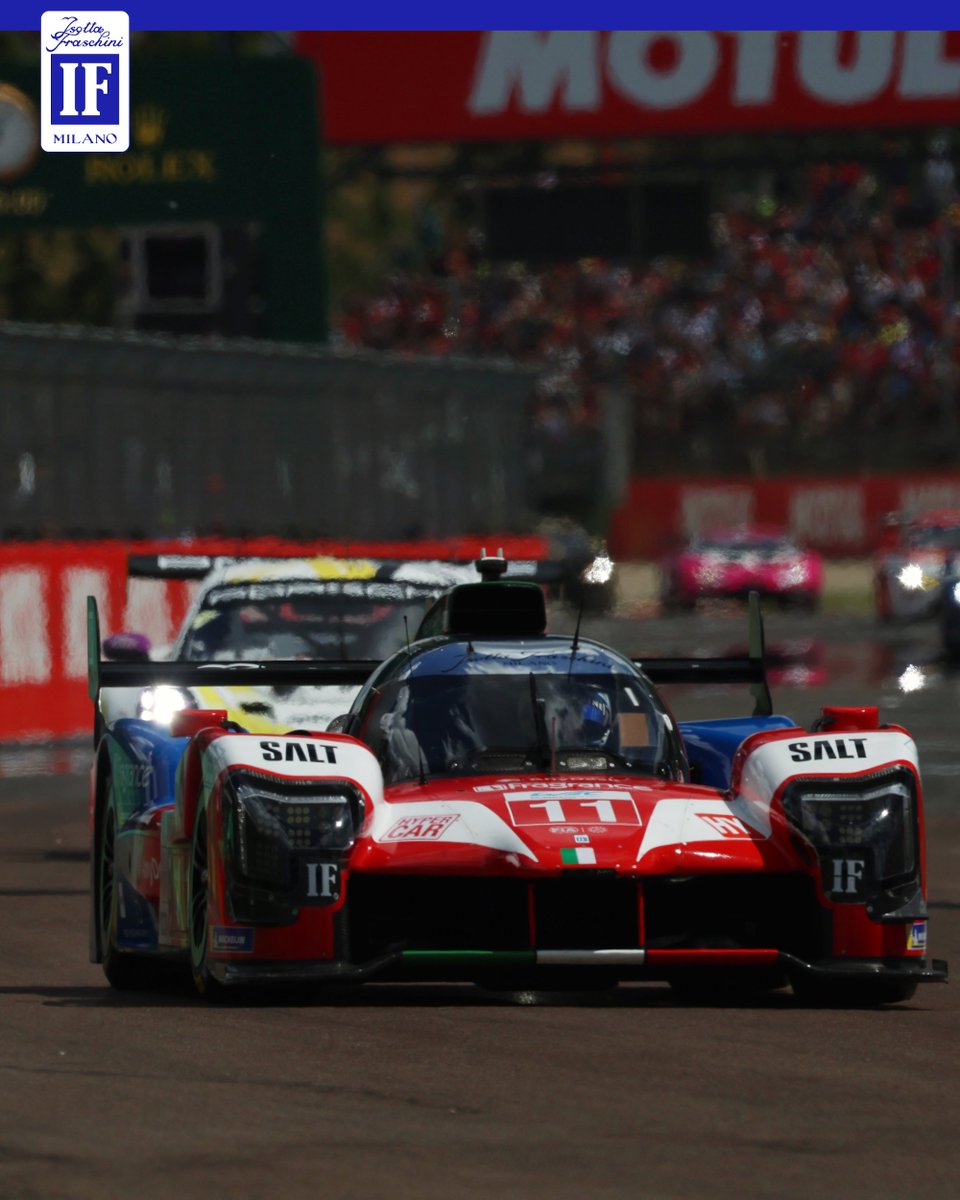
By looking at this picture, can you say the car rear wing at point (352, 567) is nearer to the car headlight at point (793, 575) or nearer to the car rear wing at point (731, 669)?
the car rear wing at point (731, 669)

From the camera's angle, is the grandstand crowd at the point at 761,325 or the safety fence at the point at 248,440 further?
the grandstand crowd at the point at 761,325

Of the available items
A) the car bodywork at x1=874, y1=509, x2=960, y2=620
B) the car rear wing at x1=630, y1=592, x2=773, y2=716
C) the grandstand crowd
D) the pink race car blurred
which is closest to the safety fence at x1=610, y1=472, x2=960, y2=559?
the grandstand crowd

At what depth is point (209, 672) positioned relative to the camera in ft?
33.1

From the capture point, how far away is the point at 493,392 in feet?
99.2

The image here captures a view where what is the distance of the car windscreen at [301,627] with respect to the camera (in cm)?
1466

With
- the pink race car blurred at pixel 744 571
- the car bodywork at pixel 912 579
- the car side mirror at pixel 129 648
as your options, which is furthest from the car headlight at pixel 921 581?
the car side mirror at pixel 129 648

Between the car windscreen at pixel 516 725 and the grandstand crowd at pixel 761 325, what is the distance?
43.3m

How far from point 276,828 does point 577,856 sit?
2.60ft

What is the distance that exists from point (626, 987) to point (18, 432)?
1437 cm

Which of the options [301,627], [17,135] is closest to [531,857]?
[301,627]

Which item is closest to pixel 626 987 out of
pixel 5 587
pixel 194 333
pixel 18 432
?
pixel 5 587

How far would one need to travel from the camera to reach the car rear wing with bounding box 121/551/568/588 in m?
13.2

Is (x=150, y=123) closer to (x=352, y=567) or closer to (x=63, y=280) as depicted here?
(x=352, y=567)

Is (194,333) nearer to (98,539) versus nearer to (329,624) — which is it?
(98,539)
